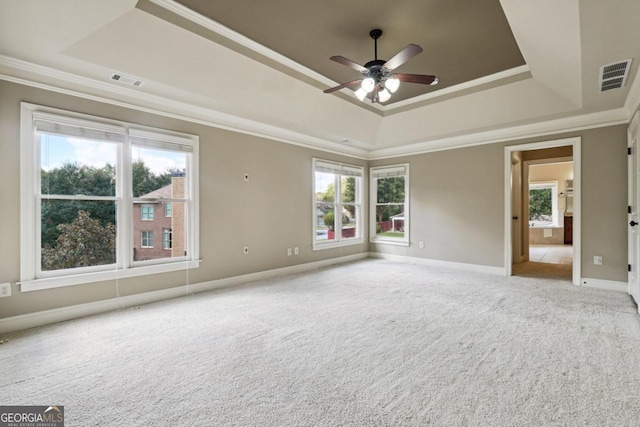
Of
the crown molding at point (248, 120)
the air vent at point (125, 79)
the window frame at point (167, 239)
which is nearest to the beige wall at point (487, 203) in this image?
the crown molding at point (248, 120)

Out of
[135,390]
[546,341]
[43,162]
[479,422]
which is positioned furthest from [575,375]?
[43,162]

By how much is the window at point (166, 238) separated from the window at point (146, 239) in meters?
0.16

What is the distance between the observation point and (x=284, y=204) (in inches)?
218

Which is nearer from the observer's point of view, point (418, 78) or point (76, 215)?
point (418, 78)

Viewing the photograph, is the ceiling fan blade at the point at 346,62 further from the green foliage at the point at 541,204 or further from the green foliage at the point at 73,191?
Result: the green foliage at the point at 541,204

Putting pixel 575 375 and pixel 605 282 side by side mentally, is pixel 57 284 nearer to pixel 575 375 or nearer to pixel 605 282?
pixel 575 375

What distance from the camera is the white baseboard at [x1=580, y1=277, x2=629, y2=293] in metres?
4.31

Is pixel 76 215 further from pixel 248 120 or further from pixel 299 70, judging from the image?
pixel 299 70

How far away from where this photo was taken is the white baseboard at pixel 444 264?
5.51m

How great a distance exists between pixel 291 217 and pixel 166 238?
2.22m

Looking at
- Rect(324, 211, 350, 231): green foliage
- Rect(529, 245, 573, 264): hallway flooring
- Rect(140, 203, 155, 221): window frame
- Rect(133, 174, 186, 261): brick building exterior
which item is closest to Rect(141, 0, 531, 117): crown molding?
Rect(133, 174, 186, 261): brick building exterior

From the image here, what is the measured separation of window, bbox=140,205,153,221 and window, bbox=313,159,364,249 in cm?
301

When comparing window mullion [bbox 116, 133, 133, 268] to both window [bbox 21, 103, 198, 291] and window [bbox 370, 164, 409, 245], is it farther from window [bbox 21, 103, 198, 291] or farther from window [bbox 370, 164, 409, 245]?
window [bbox 370, 164, 409, 245]

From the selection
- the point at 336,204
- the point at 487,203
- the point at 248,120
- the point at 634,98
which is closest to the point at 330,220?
the point at 336,204
